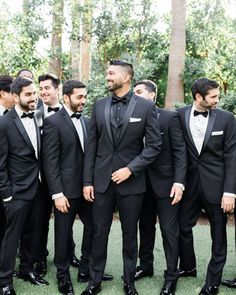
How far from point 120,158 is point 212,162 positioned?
0.97 meters

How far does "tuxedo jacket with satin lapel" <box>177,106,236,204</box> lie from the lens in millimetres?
4848

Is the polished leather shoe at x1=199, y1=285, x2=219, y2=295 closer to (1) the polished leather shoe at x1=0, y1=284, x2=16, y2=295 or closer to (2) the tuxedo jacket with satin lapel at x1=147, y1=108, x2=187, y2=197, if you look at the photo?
(2) the tuxedo jacket with satin lapel at x1=147, y1=108, x2=187, y2=197

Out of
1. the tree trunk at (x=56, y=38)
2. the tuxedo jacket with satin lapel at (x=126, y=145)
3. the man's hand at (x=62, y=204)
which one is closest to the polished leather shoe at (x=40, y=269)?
the man's hand at (x=62, y=204)

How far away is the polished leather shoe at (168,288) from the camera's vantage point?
4.94 metres

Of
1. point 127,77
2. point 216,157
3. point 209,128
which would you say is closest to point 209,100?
point 209,128

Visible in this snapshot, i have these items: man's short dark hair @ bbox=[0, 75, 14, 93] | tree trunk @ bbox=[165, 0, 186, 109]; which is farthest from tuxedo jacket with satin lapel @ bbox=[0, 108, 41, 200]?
tree trunk @ bbox=[165, 0, 186, 109]

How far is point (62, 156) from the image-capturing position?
493 cm

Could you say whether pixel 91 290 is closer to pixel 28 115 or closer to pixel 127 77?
pixel 28 115

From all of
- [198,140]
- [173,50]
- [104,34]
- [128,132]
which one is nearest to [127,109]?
[128,132]

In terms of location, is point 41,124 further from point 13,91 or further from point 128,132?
point 128,132

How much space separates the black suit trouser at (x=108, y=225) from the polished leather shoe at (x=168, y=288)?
35 cm

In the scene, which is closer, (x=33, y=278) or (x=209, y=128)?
(x=209, y=128)

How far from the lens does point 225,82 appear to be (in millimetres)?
13344

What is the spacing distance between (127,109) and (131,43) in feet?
28.6
